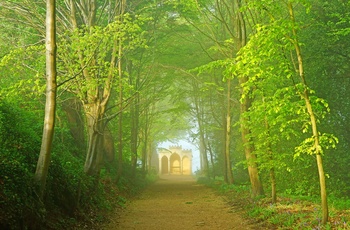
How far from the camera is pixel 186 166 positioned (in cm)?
5953

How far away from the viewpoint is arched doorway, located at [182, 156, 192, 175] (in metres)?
59.1

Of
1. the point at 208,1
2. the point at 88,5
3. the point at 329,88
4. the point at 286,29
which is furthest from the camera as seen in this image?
the point at 208,1

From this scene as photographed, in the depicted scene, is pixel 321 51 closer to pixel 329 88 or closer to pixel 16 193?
Result: pixel 329 88

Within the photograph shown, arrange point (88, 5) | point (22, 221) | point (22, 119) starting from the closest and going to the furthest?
point (22, 221), point (22, 119), point (88, 5)

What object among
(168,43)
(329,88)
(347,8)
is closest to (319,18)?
(347,8)

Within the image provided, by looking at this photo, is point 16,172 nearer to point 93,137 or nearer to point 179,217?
point 93,137

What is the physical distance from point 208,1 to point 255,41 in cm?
1068

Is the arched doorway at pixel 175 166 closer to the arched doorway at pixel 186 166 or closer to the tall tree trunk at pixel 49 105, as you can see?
the arched doorway at pixel 186 166

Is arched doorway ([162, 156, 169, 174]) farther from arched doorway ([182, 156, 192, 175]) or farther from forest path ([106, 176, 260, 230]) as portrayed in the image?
forest path ([106, 176, 260, 230])

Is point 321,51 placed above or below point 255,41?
above

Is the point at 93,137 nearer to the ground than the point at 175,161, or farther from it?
nearer to the ground

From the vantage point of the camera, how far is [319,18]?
1536cm

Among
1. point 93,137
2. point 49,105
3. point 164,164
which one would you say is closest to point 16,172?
point 49,105

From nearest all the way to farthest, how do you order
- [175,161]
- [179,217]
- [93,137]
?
[179,217]
[93,137]
[175,161]
